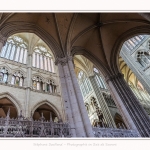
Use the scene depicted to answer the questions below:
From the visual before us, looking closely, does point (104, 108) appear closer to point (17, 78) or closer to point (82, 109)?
point (82, 109)

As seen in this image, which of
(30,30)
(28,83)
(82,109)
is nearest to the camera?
(82,109)

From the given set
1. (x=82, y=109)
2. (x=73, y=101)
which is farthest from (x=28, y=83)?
(x=82, y=109)

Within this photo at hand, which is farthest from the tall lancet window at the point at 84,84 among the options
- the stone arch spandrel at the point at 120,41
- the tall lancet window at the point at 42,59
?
the stone arch spandrel at the point at 120,41

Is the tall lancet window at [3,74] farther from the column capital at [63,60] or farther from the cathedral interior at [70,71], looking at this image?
the column capital at [63,60]

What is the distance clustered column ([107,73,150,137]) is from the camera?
743 cm

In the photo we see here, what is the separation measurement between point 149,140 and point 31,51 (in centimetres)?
1550

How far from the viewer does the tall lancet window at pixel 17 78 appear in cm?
1255

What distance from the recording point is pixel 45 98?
12359mm

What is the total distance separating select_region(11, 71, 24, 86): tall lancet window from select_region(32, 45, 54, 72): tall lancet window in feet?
7.84

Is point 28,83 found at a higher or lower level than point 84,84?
lower

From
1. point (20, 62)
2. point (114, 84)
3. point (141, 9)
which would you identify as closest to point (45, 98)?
point (20, 62)

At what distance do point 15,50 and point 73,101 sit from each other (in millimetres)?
12028

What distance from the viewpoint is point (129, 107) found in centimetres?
836

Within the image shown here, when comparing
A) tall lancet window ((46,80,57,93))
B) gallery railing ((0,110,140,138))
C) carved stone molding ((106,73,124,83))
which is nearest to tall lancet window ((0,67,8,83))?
tall lancet window ((46,80,57,93))
